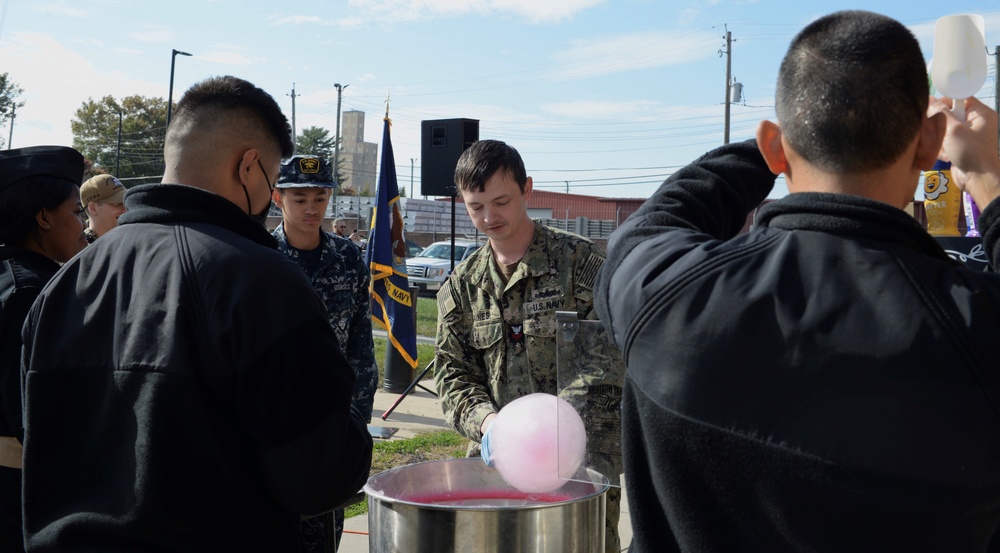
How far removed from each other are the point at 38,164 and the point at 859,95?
8.71 feet

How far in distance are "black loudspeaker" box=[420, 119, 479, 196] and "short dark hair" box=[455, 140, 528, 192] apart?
16.0ft

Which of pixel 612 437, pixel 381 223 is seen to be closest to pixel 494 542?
pixel 612 437

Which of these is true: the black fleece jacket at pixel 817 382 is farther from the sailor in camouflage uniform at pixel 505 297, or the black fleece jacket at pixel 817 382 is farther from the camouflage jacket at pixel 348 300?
the camouflage jacket at pixel 348 300

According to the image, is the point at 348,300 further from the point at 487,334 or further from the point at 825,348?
the point at 825,348

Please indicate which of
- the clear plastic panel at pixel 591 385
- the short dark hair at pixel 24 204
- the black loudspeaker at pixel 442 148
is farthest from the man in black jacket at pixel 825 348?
the black loudspeaker at pixel 442 148

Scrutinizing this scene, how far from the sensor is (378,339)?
490 inches

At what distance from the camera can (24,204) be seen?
2713mm

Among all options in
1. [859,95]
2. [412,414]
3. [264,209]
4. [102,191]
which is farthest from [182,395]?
[412,414]

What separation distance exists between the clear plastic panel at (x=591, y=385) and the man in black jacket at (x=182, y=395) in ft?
1.57

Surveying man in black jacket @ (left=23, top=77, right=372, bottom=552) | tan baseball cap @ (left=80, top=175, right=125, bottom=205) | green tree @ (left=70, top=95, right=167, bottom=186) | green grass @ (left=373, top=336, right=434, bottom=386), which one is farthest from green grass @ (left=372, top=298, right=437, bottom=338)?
green tree @ (left=70, top=95, right=167, bottom=186)

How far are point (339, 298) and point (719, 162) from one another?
113 inches

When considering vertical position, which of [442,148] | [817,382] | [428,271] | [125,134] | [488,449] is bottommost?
[428,271]

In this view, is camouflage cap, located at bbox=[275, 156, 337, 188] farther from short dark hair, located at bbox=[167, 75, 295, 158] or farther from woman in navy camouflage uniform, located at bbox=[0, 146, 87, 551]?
short dark hair, located at bbox=[167, 75, 295, 158]

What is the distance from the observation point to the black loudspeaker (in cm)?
827
